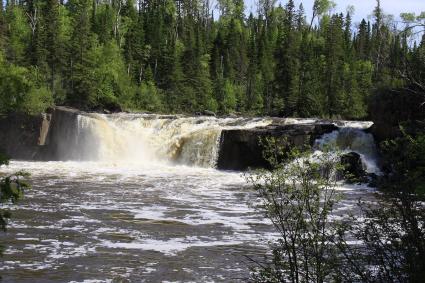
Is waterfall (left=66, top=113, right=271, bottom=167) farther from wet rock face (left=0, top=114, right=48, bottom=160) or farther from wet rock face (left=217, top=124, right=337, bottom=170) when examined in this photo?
wet rock face (left=0, top=114, right=48, bottom=160)

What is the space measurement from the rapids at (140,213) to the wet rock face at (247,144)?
611mm

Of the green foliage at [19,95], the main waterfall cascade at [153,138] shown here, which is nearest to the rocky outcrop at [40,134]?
the green foliage at [19,95]

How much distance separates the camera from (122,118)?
3541cm

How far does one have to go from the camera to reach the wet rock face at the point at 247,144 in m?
28.8

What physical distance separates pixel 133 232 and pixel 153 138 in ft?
64.8

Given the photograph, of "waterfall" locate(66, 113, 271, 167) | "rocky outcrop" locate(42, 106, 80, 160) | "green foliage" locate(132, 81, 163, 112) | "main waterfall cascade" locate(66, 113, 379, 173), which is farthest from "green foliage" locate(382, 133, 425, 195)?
"green foliage" locate(132, 81, 163, 112)

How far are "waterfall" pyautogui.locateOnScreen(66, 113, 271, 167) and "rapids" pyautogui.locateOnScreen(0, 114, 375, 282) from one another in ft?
0.22

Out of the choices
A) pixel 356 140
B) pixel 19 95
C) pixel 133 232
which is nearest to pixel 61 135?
pixel 19 95

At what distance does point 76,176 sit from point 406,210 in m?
21.8

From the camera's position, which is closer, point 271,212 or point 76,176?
point 271,212

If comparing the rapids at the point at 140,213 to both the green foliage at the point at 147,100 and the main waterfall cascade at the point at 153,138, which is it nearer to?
the main waterfall cascade at the point at 153,138

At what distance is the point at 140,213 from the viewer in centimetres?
1642

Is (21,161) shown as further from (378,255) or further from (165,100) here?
(378,255)

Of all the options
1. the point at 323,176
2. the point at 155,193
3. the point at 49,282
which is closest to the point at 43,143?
the point at 155,193
